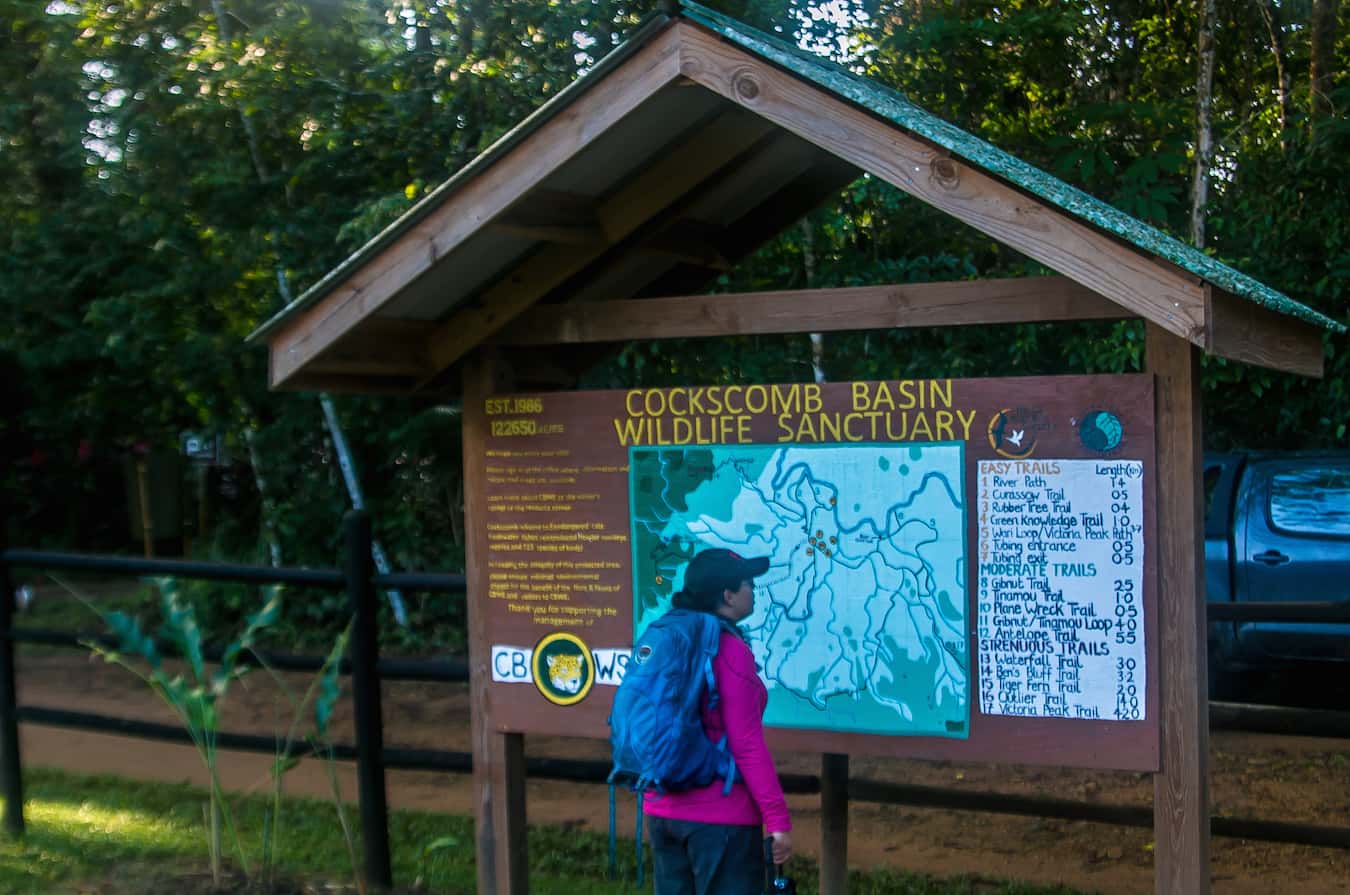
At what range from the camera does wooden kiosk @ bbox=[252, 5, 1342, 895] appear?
395 centimetres

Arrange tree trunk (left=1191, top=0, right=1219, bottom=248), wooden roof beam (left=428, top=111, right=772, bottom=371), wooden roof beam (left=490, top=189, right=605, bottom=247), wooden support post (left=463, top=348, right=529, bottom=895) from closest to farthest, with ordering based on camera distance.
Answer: wooden roof beam (left=490, top=189, right=605, bottom=247) < wooden roof beam (left=428, top=111, right=772, bottom=371) < wooden support post (left=463, top=348, right=529, bottom=895) < tree trunk (left=1191, top=0, right=1219, bottom=248)

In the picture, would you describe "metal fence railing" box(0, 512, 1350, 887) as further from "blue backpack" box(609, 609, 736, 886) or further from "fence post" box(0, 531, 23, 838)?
"blue backpack" box(609, 609, 736, 886)

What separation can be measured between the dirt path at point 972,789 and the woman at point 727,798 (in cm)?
259

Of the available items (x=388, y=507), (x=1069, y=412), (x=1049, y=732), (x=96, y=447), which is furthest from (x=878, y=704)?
(x=96, y=447)

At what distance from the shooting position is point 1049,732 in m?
4.16

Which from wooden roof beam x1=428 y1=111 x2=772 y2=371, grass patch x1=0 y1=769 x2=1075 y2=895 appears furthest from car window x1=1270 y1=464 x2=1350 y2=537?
wooden roof beam x1=428 y1=111 x2=772 y2=371

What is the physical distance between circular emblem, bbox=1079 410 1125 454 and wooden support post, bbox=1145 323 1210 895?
125mm

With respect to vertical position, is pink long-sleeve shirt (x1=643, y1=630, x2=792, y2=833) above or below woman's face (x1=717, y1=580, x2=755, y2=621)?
below

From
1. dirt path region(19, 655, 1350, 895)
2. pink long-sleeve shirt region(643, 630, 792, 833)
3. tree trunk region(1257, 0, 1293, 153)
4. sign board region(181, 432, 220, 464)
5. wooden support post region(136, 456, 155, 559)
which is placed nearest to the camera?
pink long-sleeve shirt region(643, 630, 792, 833)

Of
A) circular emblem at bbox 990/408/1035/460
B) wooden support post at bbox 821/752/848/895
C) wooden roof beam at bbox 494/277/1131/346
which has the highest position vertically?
wooden roof beam at bbox 494/277/1131/346

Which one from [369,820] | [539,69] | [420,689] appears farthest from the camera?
[420,689]

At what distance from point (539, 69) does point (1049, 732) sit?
6691 millimetres

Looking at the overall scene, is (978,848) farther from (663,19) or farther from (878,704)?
(663,19)

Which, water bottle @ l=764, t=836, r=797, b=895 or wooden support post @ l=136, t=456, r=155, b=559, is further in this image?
wooden support post @ l=136, t=456, r=155, b=559
